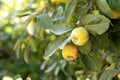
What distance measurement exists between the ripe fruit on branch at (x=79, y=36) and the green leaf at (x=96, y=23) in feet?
0.08

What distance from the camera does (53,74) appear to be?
1.85 m

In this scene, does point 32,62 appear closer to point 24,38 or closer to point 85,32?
point 24,38

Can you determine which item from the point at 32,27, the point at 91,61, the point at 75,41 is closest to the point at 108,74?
the point at 91,61

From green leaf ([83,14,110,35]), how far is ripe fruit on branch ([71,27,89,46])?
25mm

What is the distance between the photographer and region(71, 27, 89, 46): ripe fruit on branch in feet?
3.24

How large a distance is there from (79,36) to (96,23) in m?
0.08

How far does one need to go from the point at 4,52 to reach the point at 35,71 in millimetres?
466

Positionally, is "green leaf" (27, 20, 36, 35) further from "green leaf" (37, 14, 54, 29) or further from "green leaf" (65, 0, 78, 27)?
"green leaf" (65, 0, 78, 27)

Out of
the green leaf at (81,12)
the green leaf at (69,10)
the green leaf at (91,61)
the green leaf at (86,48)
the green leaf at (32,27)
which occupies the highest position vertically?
the green leaf at (69,10)

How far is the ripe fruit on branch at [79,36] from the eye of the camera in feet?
3.24

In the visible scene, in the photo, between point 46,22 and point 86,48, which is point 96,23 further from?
point 46,22

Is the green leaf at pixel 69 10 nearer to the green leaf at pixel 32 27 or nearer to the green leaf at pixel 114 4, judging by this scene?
the green leaf at pixel 114 4

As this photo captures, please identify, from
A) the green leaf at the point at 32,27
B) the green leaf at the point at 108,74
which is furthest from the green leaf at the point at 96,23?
the green leaf at the point at 32,27

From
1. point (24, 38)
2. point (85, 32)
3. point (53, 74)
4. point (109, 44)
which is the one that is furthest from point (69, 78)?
point (85, 32)
